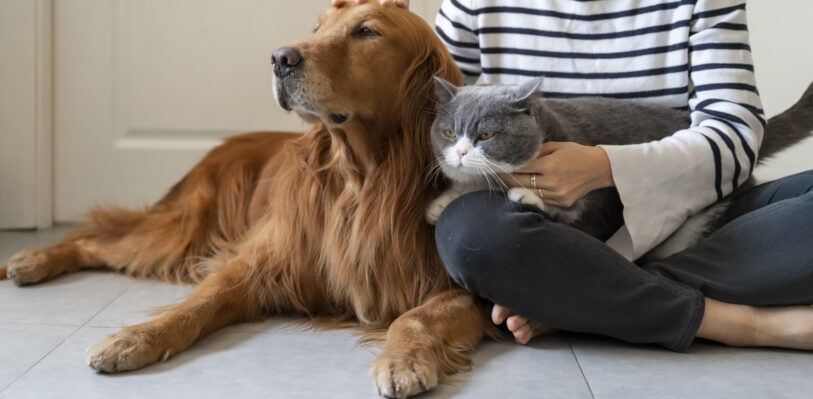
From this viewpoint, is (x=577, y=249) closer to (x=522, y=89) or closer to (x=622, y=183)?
(x=622, y=183)

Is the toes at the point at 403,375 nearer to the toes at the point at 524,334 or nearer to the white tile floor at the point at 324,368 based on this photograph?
the white tile floor at the point at 324,368

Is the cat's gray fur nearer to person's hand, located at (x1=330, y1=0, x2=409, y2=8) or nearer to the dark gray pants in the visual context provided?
the dark gray pants

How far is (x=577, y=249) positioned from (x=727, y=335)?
0.36 meters

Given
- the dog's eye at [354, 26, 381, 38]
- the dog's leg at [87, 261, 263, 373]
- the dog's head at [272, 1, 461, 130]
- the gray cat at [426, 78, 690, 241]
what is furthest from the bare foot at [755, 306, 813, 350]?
the dog's leg at [87, 261, 263, 373]

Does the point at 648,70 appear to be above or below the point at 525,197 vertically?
above

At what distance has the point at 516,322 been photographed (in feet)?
4.47

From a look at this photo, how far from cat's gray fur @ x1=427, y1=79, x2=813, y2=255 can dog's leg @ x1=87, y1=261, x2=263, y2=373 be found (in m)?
0.45

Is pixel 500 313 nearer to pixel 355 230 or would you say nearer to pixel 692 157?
pixel 355 230

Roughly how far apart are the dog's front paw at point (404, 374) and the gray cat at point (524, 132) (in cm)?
32

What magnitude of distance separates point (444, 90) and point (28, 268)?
1124 mm

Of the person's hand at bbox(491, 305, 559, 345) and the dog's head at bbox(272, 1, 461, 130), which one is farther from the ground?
the dog's head at bbox(272, 1, 461, 130)

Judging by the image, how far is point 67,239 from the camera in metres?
1.99

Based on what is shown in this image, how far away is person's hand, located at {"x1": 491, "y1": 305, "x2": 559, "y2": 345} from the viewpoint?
53.7 inches

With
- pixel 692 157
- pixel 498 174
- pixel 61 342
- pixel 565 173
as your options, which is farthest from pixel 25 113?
pixel 692 157
